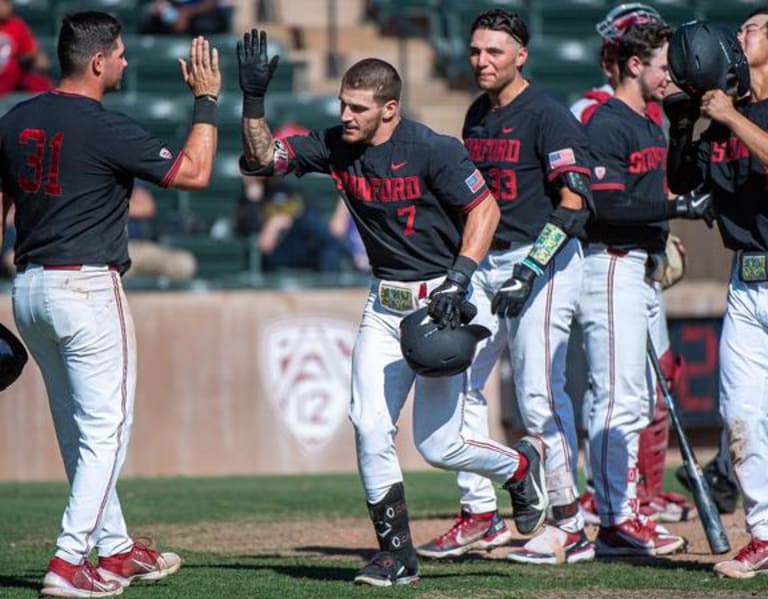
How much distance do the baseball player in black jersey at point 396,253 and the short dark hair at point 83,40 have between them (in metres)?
0.59

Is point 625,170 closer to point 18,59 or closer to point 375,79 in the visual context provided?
point 375,79

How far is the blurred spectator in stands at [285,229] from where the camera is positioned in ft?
41.0

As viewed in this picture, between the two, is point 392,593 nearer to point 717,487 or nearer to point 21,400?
point 717,487

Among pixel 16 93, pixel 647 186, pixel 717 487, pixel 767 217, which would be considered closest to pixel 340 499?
pixel 717 487

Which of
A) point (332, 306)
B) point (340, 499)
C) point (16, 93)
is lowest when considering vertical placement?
point (340, 499)

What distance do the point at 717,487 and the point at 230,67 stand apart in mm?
A: 7965

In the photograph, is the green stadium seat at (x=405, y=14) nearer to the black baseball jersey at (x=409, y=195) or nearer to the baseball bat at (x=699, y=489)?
the baseball bat at (x=699, y=489)

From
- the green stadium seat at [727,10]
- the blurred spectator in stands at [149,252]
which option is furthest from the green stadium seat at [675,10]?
the blurred spectator in stands at [149,252]

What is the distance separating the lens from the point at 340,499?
31.5 ft

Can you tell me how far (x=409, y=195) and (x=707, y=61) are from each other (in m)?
1.32

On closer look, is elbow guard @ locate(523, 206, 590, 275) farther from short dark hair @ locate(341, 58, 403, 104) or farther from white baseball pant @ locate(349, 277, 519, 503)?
short dark hair @ locate(341, 58, 403, 104)

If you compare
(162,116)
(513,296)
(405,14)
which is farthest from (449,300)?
(405,14)

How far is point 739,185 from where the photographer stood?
6332 millimetres

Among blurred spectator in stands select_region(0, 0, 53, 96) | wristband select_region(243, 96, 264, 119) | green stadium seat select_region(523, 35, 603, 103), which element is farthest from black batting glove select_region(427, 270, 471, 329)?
green stadium seat select_region(523, 35, 603, 103)
